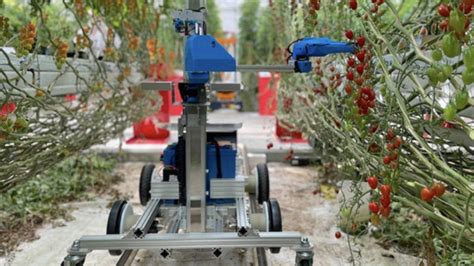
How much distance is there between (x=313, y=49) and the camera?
1.58m

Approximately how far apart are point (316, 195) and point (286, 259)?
1281 mm

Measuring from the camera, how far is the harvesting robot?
67.4 inches

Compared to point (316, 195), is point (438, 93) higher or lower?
higher

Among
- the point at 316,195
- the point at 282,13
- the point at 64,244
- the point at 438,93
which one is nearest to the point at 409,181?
the point at 438,93

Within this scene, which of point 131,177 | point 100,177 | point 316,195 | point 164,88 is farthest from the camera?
point 131,177

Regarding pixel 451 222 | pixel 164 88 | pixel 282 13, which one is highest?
pixel 282 13

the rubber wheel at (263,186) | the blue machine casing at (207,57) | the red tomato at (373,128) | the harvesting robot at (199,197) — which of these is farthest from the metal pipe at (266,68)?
the rubber wheel at (263,186)

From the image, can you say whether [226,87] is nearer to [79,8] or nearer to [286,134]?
[79,8]

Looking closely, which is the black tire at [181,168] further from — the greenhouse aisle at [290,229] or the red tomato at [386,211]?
the red tomato at [386,211]

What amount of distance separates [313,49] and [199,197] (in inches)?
37.4

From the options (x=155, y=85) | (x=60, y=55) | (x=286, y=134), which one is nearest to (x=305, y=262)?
(x=155, y=85)

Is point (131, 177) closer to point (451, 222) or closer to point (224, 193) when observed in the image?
point (224, 193)

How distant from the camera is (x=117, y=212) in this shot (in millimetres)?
2135

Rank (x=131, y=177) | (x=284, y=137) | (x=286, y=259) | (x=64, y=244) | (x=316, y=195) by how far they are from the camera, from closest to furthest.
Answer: (x=286, y=259) → (x=64, y=244) → (x=316, y=195) → (x=131, y=177) → (x=284, y=137)
